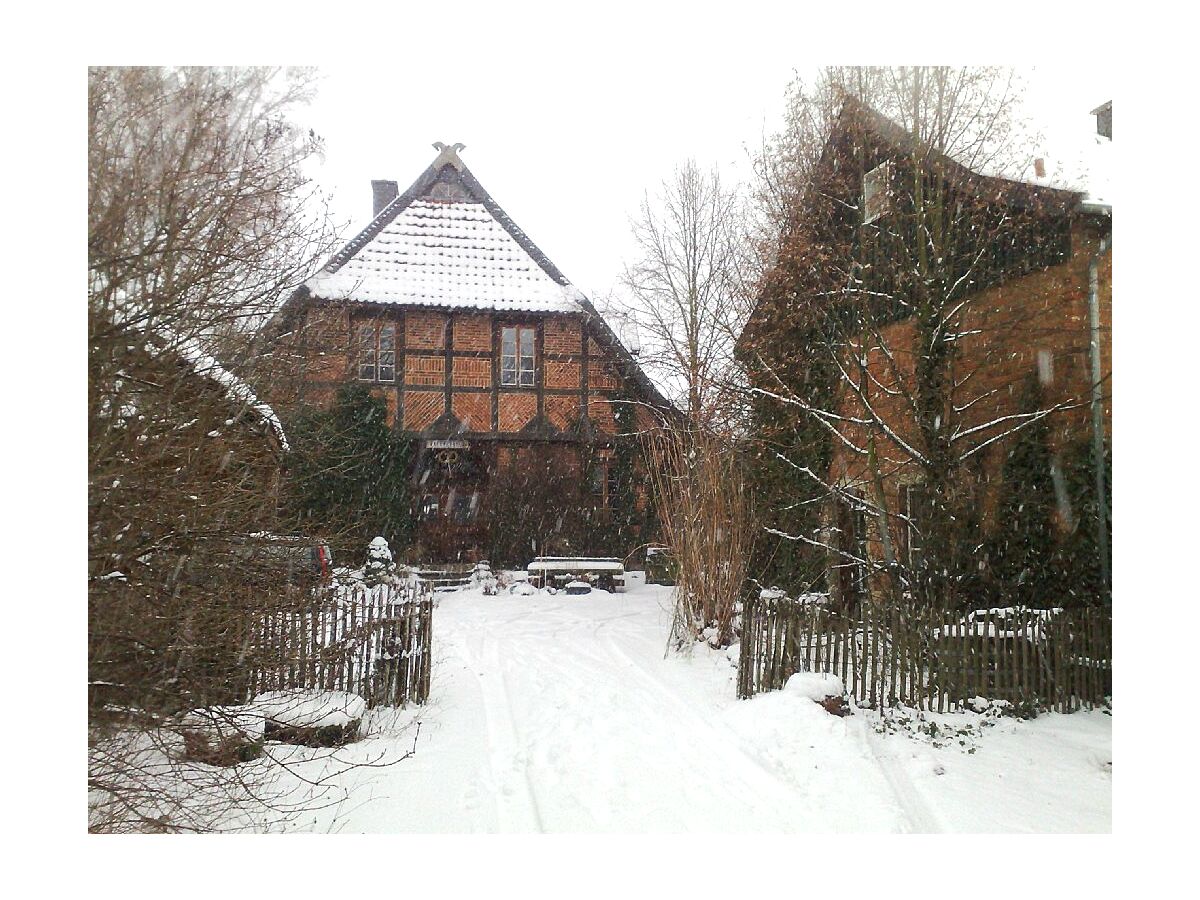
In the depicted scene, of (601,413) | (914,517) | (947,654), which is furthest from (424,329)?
(947,654)

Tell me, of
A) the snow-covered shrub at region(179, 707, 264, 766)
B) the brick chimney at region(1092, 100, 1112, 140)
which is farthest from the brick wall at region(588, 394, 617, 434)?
the snow-covered shrub at region(179, 707, 264, 766)

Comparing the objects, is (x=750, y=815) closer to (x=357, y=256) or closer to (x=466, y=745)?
(x=466, y=745)

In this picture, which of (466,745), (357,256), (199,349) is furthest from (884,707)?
(357,256)

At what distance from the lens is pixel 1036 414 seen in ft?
12.2

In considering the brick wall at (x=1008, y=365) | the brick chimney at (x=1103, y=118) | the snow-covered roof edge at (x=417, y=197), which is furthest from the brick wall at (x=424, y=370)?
the brick chimney at (x=1103, y=118)

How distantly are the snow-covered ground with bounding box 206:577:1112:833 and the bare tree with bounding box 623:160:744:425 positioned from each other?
2339 mm

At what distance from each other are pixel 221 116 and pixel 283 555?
1.70m

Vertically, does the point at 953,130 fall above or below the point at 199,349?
above

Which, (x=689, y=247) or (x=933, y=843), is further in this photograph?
(x=689, y=247)

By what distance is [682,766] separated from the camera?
3.10 m

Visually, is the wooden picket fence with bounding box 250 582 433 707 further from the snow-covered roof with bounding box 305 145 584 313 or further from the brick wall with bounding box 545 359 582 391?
the brick wall with bounding box 545 359 582 391

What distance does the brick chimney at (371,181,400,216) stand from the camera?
371cm

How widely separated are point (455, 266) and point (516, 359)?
862 mm

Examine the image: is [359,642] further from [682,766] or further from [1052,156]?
[1052,156]
